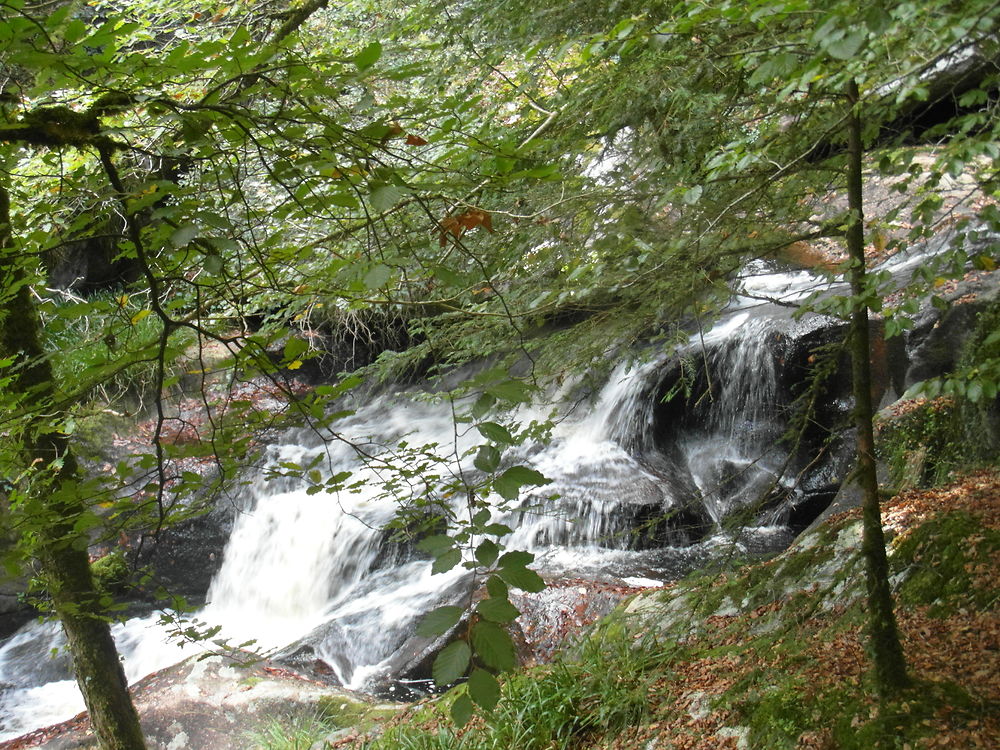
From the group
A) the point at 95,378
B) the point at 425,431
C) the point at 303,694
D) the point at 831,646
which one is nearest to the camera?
the point at 95,378

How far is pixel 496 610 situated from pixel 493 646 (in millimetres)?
50

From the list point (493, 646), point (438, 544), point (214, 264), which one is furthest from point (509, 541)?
point (493, 646)

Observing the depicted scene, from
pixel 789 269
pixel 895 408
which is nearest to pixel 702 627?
pixel 895 408

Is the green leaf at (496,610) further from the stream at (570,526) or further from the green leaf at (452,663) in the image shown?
the stream at (570,526)

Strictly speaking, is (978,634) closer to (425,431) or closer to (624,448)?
(624,448)

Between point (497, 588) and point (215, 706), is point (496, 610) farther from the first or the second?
point (215, 706)

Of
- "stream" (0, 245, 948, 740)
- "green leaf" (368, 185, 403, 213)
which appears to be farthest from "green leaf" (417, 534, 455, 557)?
"stream" (0, 245, 948, 740)

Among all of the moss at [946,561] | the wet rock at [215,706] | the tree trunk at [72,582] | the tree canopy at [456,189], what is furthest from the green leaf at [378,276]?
the wet rock at [215,706]

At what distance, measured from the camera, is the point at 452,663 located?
1.14 metres

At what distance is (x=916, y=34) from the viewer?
168cm

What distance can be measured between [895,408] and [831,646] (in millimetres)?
2541

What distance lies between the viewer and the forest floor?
8.79 feet

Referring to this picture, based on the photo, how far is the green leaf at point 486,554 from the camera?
1200 mm

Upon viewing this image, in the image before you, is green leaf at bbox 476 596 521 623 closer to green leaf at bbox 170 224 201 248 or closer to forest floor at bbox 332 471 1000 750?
green leaf at bbox 170 224 201 248
